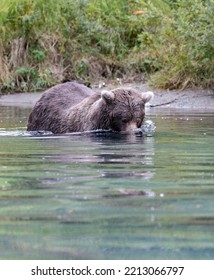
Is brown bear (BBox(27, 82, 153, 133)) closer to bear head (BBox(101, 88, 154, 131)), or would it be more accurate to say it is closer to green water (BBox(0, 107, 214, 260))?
bear head (BBox(101, 88, 154, 131))

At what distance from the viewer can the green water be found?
4.18m

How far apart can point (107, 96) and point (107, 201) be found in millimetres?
6495

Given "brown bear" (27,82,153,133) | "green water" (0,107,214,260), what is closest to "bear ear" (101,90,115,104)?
"brown bear" (27,82,153,133)

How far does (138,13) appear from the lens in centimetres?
2012

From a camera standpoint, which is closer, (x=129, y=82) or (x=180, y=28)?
(x=180, y=28)

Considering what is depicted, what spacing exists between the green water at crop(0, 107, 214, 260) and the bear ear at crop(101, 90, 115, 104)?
2256 millimetres

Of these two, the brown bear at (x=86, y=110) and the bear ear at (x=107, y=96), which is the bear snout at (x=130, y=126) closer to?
the brown bear at (x=86, y=110)

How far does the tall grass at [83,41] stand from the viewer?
19438 mm

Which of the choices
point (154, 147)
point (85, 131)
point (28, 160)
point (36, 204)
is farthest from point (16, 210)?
point (85, 131)

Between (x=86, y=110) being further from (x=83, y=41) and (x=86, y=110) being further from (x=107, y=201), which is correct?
(x=83, y=41)

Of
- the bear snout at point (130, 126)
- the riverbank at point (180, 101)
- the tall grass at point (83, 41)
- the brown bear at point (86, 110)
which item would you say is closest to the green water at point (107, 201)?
the bear snout at point (130, 126)

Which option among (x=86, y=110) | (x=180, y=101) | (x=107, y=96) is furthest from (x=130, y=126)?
(x=180, y=101)

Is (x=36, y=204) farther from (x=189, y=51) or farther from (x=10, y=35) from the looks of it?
(x=10, y=35)

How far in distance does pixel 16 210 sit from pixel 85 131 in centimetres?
682
